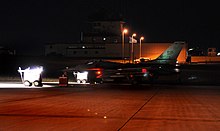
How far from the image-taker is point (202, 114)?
1636cm

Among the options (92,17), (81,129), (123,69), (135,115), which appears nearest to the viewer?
(81,129)

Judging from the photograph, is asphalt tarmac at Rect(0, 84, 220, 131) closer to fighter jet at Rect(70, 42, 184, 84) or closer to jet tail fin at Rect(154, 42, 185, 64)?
fighter jet at Rect(70, 42, 184, 84)

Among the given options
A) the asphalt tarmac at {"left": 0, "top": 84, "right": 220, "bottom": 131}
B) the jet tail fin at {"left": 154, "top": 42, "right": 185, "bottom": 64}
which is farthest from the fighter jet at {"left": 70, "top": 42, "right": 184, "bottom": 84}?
the asphalt tarmac at {"left": 0, "top": 84, "right": 220, "bottom": 131}

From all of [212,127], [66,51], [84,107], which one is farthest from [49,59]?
[212,127]

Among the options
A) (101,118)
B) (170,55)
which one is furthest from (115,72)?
(101,118)

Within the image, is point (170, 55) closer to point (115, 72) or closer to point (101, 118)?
point (115, 72)

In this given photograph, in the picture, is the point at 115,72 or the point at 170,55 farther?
the point at 170,55

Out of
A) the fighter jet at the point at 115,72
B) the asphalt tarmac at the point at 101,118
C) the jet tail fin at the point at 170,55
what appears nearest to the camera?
the asphalt tarmac at the point at 101,118

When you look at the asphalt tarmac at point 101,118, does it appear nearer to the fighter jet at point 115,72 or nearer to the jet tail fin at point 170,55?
the fighter jet at point 115,72

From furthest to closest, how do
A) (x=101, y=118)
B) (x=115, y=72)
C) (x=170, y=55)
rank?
(x=170, y=55), (x=115, y=72), (x=101, y=118)

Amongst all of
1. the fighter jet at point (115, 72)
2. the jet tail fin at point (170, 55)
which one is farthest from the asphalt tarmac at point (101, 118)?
the jet tail fin at point (170, 55)

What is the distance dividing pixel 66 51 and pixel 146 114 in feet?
339

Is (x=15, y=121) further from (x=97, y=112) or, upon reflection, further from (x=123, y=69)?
(x=123, y=69)

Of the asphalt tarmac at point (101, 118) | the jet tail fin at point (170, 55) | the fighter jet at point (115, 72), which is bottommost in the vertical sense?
the asphalt tarmac at point (101, 118)
